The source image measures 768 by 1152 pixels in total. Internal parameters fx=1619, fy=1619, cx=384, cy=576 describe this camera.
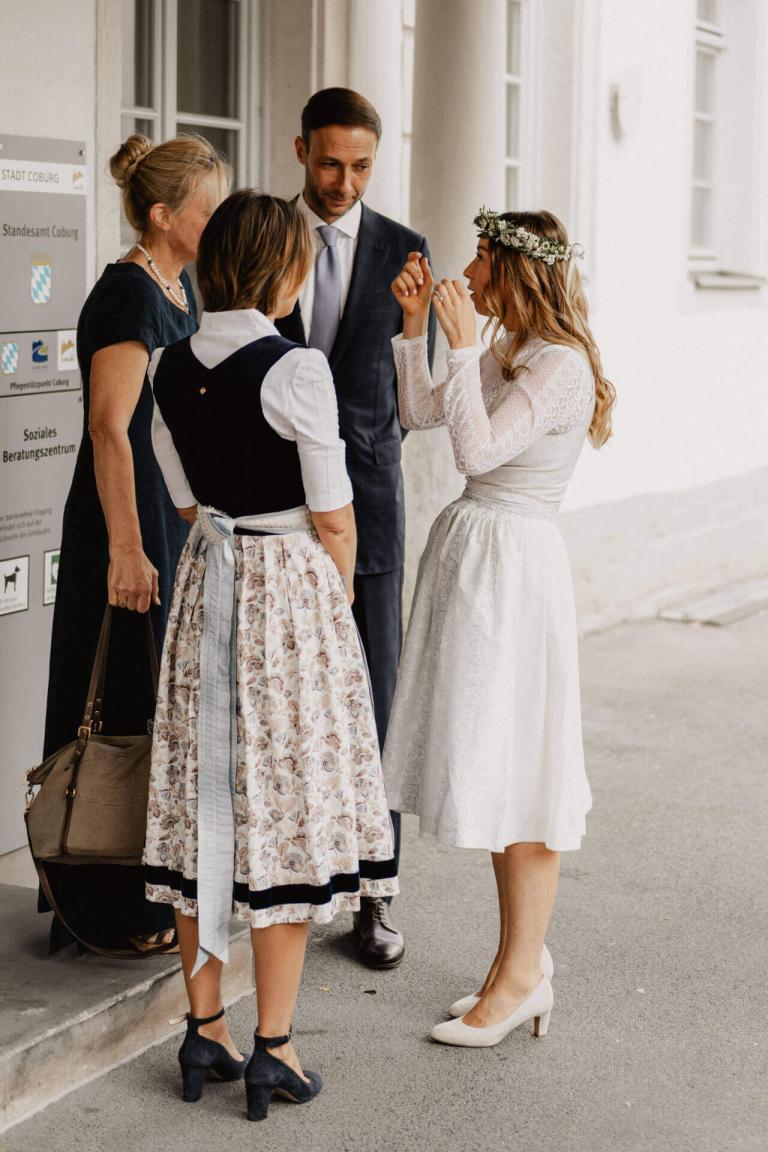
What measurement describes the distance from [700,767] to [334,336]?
9.33 ft

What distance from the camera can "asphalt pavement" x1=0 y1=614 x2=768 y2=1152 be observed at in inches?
130

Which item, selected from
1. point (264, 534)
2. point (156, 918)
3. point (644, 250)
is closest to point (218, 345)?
point (264, 534)

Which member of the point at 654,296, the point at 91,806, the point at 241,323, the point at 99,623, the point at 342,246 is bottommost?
the point at 91,806

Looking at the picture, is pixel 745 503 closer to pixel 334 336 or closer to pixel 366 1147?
pixel 334 336

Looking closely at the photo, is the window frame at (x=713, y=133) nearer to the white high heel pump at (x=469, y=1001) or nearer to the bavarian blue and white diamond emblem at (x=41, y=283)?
the bavarian blue and white diamond emblem at (x=41, y=283)

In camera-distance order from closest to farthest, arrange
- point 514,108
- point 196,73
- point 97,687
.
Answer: point 97,687 < point 196,73 < point 514,108

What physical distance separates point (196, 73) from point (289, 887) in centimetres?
369

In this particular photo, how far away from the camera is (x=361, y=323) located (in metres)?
4.12

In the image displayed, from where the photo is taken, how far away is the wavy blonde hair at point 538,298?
353 centimetres

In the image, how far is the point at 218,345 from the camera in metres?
3.10

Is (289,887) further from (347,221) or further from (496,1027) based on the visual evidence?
(347,221)

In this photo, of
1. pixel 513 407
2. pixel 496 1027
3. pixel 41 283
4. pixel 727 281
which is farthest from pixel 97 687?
pixel 727 281

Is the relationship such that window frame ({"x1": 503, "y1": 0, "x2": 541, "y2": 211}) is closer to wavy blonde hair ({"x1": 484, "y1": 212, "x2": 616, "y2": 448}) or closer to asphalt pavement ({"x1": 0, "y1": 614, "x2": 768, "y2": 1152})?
asphalt pavement ({"x1": 0, "y1": 614, "x2": 768, "y2": 1152})

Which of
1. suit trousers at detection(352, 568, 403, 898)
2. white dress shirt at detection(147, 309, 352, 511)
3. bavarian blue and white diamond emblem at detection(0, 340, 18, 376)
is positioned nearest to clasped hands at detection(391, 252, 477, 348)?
white dress shirt at detection(147, 309, 352, 511)
